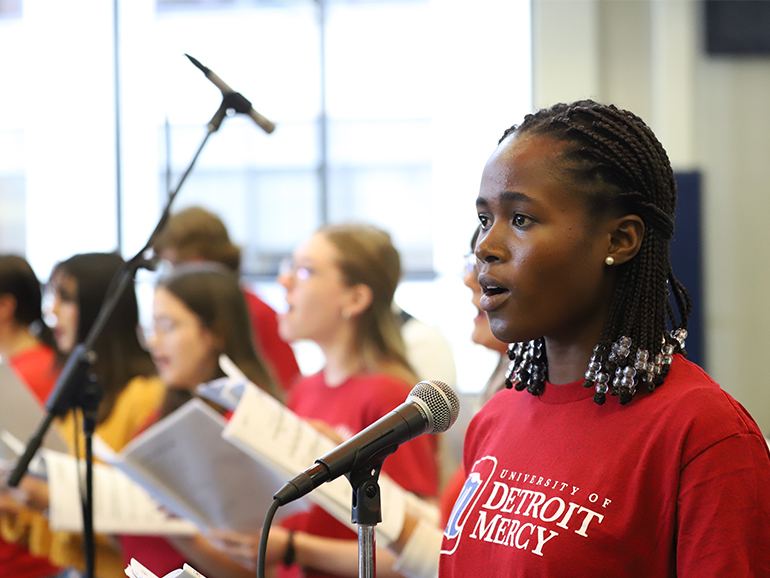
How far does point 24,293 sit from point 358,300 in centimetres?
153

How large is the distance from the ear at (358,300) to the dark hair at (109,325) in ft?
2.45

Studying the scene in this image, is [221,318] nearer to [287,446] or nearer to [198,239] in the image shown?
[198,239]

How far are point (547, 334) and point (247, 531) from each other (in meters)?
1.11

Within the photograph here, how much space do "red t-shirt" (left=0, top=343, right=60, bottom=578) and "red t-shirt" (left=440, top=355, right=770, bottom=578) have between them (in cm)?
198

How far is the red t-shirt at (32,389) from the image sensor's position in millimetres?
2596

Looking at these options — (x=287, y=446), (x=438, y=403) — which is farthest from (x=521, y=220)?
(x=287, y=446)

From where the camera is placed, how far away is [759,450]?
35.6 inches

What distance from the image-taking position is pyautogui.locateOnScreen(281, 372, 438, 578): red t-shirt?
1968mm

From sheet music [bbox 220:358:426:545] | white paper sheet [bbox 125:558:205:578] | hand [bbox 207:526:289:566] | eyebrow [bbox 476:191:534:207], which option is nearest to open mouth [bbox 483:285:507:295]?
eyebrow [bbox 476:191:534:207]

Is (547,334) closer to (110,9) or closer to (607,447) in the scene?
(607,447)

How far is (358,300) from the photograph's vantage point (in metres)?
2.29

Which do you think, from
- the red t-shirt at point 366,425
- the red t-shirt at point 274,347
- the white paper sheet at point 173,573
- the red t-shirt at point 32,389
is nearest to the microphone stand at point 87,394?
the red t-shirt at point 366,425

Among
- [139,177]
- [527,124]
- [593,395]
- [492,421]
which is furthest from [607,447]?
[139,177]

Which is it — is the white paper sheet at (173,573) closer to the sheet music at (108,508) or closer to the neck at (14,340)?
the sheet music at (108,508)
